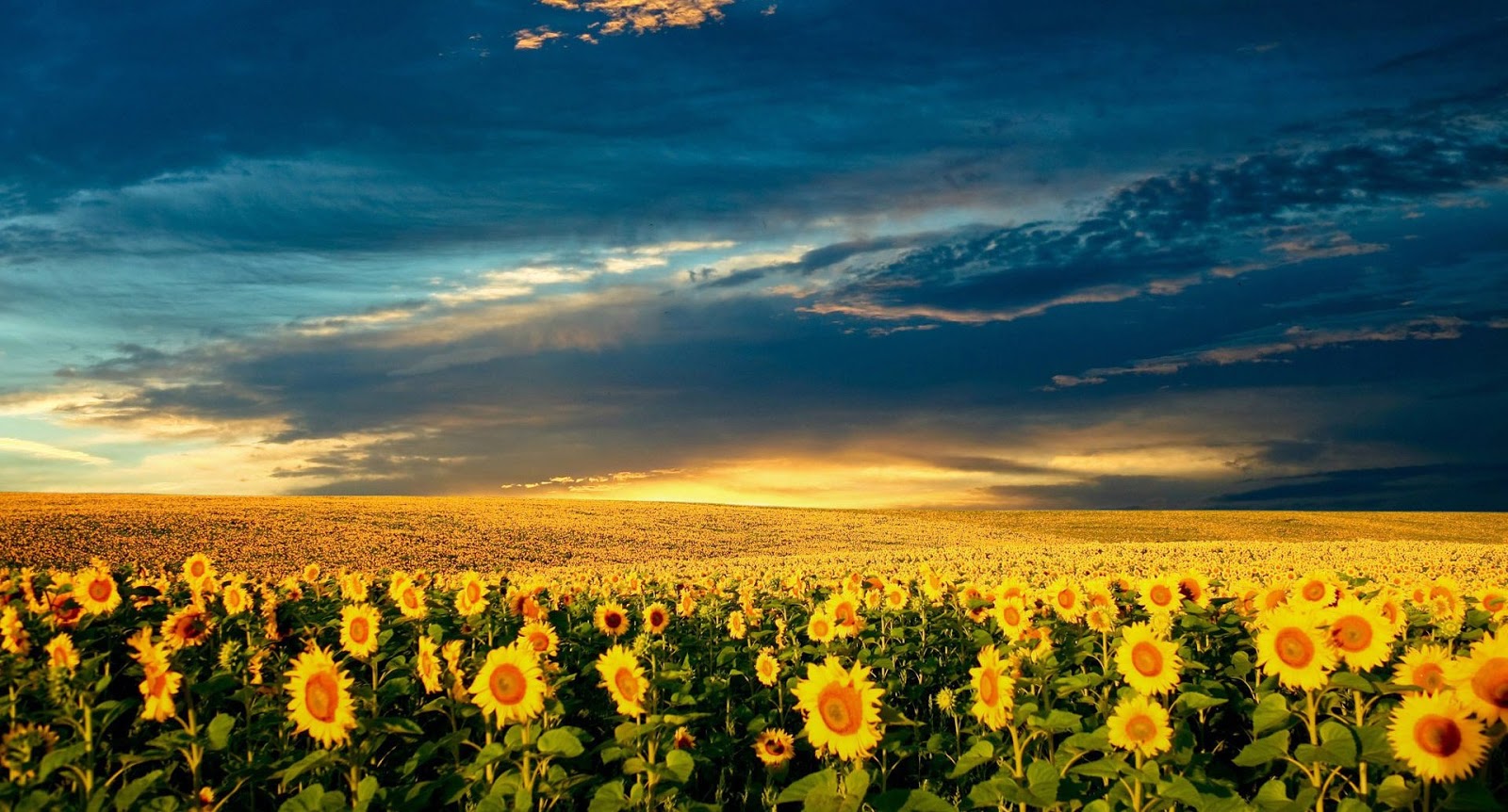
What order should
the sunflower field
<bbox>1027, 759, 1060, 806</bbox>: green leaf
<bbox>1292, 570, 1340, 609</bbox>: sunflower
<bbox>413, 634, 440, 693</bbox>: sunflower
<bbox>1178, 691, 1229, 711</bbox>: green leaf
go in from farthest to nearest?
<bbox>1292, 570, 1340, 609</bbox>: sunflower, <bbox>413, 634, 440, 693</bbox>: sunflower, <bbox>1178, 691, 1229, 711</bbox>: green leaf, the sunflower field, <bbox>1027, 759, 1060, 806</bbox>: green leaf

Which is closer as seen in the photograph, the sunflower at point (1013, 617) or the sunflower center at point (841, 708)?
the sunflower center at point (841, 708)

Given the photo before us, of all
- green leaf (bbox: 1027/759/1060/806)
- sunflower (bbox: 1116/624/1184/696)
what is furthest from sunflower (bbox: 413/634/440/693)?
sunflower (bbox: 1116/624/1184/696)

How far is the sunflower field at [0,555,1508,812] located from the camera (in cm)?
541

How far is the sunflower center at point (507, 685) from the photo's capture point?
6035mm

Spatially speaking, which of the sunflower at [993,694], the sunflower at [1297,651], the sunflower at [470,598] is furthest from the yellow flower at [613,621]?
the sunflower at [1297,651]

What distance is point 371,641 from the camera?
25.0ft

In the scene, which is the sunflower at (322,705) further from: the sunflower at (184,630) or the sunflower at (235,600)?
the sunflower at (235,600)

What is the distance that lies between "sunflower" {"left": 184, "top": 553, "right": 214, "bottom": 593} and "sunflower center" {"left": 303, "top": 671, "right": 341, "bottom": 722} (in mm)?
5043

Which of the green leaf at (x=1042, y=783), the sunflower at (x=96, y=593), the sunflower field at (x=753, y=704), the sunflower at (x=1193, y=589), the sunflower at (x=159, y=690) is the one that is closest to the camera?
the green leaf at (x=1042, y=783)

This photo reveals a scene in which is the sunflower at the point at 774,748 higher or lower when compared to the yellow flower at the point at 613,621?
lower

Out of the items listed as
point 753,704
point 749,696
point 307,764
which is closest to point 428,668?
point 307,764

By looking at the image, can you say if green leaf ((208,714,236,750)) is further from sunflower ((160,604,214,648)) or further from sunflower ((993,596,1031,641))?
sunflower ((993,596,1031,641))

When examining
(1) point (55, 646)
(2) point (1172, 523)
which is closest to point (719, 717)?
(1) point (55, 646)

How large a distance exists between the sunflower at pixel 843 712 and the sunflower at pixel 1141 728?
5.15 ft
